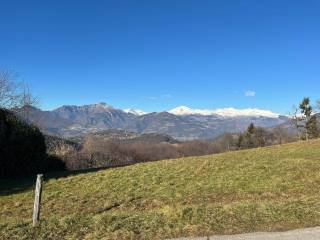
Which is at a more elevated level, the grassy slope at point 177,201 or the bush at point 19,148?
the bush at point 19,148

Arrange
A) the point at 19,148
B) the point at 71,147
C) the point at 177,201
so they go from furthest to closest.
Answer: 1. the point at 71,147
2. the point at 19,148
3. the point at 177,201

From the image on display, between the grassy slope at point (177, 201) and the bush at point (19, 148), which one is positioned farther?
the bush at point (19, 148)

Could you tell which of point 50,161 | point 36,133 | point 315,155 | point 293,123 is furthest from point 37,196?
point 293,123

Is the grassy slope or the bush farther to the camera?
the bush

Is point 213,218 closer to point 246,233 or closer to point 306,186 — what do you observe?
point 246,233

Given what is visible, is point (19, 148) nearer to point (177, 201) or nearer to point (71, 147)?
point (177, 201)

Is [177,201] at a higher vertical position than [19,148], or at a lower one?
lower

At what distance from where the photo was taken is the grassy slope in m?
10.3

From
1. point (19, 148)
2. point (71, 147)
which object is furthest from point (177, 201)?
point (71, 147)

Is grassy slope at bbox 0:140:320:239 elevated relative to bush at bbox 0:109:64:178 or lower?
lower

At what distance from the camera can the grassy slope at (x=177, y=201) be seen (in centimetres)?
1031

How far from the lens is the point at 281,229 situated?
388 inches

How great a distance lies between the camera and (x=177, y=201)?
50.6 feet

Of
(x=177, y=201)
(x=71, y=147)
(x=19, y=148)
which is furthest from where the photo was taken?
(x=71, y=147)
